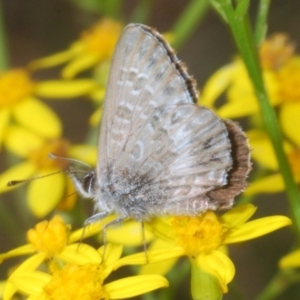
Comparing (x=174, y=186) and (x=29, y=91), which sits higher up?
(x=29, y=91)

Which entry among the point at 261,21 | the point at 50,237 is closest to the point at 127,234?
the point at 50,237

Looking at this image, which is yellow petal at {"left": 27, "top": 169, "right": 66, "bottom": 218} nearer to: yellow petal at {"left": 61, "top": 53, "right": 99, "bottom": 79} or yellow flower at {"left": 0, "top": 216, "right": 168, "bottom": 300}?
yellow flower at {"left": 0, "top": 216, "right": 168, "bottom": 300}

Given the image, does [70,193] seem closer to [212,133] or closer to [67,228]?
[67,228]

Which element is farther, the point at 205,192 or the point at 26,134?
the point at 26,134

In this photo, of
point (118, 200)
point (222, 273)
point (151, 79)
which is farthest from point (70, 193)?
point (222, 273)

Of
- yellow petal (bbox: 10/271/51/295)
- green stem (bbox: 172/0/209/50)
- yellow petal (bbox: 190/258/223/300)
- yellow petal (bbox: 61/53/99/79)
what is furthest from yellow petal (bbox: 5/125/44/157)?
yellow petal (bbox: 190/258/223/300)

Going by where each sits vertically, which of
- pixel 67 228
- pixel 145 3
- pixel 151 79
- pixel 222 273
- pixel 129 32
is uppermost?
pixel 145 3

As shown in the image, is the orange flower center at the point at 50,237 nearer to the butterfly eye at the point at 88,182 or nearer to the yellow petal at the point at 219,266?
the butterfly eye at the point at 88,182
